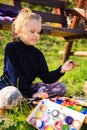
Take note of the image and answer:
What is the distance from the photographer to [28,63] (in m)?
3.46

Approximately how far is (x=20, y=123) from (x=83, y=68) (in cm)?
281

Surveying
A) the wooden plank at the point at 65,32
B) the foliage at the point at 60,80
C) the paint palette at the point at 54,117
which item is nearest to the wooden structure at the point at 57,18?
the wooden plank at the point at 65,32

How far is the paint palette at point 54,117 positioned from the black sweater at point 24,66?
53cm

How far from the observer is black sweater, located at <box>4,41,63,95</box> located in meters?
3.31

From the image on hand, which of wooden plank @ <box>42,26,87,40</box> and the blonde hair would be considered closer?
the blonde hair

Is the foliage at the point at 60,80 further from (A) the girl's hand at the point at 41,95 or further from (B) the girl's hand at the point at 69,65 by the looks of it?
(B) the girl's hand at the point at 69,65

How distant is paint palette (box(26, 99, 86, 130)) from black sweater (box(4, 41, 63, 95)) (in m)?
0.53

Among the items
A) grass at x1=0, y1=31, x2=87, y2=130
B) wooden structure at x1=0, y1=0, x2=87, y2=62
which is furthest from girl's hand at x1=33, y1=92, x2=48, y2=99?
wooden structure at x1=0, y1=0, x2=87, y2=62

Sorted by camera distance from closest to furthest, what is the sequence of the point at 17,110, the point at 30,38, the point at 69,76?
1. the point at 17,110
2. the point at 30,38
3. the point at 69,76

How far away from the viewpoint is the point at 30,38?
3361 millimetres

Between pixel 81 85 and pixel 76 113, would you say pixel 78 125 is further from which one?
pixel 81 85

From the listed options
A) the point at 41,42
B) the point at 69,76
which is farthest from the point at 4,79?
the point at 41,42

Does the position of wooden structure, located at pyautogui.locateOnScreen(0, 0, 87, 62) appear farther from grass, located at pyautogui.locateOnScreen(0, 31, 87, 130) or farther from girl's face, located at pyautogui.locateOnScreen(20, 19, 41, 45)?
girl's face, located at pyautogui.locateOnScreen(20, 19, 41, 45)

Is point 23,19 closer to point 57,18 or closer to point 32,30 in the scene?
point 32,30
